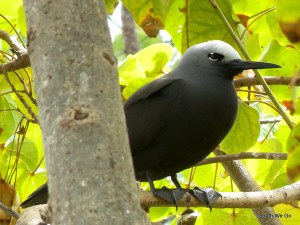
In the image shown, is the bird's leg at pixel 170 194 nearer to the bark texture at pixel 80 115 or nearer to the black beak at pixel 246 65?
the black beak at pixel 246 65

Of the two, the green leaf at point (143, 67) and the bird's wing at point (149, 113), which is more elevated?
the green leaf at point (143, 67)

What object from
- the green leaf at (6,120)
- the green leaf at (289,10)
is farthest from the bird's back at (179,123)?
the green leaf at (289,10)

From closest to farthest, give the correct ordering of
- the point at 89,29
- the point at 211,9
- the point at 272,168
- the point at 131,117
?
the point at 89,29, the point at 211,9, the point at 131,117, the point at 272,168

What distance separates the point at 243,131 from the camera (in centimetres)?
285

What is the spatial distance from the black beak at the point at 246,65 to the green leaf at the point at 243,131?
0.65 feet

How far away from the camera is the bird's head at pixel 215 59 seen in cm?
276

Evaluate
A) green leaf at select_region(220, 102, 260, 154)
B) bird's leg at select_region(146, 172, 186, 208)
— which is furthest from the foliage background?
bird's leg at select_region(146, 172, 186, 208)

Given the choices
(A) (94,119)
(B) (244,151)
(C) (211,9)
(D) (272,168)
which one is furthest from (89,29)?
(D) (272,168)

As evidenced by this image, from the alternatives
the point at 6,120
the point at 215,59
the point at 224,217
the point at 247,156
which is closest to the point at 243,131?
the point at 247,156

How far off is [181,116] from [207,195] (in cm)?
33

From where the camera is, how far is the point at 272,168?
9.94 feet

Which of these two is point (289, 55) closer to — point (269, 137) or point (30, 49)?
point (269, 137)

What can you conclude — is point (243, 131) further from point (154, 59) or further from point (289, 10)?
point (289, 10)

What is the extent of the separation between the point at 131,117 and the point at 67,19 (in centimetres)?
132
